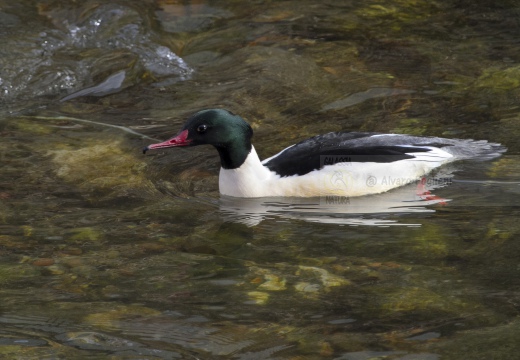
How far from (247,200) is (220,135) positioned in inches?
23.3

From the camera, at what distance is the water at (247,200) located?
516 cm

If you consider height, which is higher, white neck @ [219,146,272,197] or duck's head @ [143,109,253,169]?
duck's head @ [143,109,253,169]

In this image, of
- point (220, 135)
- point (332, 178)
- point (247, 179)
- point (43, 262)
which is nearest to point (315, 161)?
point (332, 178)

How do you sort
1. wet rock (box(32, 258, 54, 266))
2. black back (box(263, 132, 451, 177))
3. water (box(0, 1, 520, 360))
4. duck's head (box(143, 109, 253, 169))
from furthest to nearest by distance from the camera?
duck's head (box(143, 109, 253, 169)) < black back (box(263, 132, 451, 177)) < wet rock (box(32, 258, 54, 266)) < water (box(0, 1, 520, 360))

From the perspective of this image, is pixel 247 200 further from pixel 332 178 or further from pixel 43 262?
pixel 43 262

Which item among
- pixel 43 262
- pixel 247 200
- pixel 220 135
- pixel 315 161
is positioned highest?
pixel 220 135

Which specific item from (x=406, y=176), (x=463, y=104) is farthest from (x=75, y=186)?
(x=463, y=104)

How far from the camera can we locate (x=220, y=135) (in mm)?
7715

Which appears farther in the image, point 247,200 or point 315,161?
point 247,200

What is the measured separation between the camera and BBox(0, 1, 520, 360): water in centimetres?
516

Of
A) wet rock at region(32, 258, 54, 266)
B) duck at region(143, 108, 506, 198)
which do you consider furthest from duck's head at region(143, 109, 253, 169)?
wet rock at region(32, 258, 54, 266)

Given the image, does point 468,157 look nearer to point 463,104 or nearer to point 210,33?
point 463,104

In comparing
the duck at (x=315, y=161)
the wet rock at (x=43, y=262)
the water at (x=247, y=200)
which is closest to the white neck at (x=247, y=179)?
the duck at (x=315, y=161)

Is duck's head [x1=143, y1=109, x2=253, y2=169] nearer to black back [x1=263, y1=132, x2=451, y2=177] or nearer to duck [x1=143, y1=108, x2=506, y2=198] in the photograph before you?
duck [x1=143, y1=108, x2=506, y2=198]
